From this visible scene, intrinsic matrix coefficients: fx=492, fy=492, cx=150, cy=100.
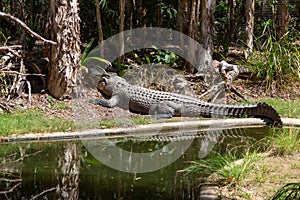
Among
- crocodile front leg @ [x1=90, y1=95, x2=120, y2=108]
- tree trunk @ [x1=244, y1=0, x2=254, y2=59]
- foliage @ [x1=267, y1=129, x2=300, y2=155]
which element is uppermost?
tree trunk @ [x1=244, y1=0, x2=254, y2=59]

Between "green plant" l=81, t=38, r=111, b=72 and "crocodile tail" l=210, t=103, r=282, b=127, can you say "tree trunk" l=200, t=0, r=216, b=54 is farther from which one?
"crocodile tail" l=210, t=103, r=282, b=127

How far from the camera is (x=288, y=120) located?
7.57 metres

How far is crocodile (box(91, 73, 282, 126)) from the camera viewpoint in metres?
7.86

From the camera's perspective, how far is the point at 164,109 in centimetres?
828

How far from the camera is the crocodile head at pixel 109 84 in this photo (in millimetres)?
9023

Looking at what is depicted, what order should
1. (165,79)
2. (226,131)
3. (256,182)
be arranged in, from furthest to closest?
(165,79)
(226,131)
(256,182)

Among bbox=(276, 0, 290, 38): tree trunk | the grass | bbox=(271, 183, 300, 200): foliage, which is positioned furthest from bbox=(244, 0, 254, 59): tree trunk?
bbox=(271, 183, 300, 200): foliage

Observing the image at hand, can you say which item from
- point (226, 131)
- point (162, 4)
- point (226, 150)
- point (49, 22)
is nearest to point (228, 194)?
point (226, 150)

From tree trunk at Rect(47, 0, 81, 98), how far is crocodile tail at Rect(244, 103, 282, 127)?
3.02m

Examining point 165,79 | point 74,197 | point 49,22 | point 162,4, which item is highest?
point 162,4

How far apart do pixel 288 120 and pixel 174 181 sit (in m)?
3.43

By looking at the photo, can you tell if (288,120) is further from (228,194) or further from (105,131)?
(228,194)

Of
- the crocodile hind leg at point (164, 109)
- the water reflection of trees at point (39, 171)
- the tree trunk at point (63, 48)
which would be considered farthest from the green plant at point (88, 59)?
the water reflection of trees at point (39, 171)

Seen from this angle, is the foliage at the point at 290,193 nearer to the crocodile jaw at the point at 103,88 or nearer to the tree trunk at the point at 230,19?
the crocodile jaw at the point at 103,88
